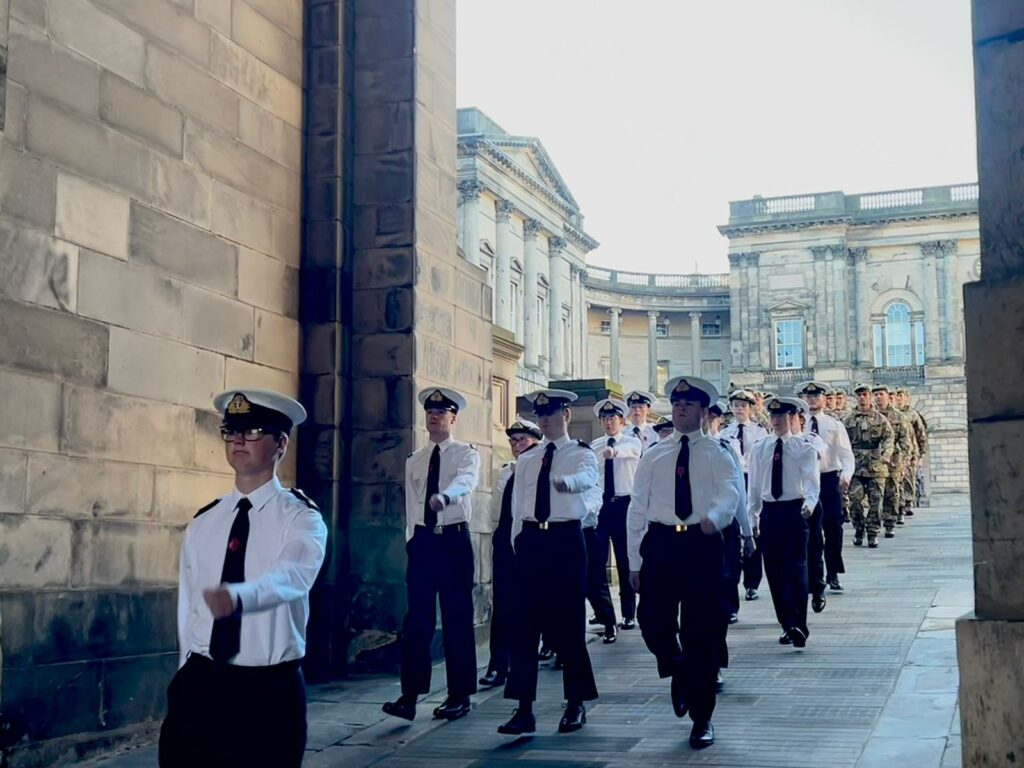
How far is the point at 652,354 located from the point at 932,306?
17438 millimetres

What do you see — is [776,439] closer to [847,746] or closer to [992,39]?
[847,746]

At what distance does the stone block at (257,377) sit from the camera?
29.3 feet

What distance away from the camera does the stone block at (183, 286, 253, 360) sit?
331 inches

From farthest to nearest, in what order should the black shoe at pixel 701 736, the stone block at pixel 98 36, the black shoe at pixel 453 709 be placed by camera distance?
the black shoe at pixel 453 709, the stone block at pixel 98 36, the black shoe at pixel 701 736

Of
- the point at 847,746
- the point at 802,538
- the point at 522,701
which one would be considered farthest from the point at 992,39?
the point at 802,538

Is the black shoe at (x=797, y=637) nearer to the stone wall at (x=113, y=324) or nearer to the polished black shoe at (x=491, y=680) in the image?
the polished black shoe at (x=491, y=680)

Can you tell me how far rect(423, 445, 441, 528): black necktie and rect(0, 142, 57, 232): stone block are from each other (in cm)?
297

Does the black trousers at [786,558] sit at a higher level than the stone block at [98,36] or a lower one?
lower

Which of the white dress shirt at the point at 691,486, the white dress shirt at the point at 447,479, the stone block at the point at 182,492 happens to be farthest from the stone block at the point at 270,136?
the white dress shirt at the point at 691,486

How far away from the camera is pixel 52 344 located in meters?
7.05

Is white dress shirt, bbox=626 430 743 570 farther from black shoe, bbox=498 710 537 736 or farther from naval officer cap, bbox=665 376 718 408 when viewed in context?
black shoe, bbox=498 710 537 736

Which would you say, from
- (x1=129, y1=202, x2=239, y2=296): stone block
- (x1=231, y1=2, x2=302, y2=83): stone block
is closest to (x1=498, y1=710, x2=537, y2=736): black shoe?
(x1=129, y1=202, x2=239, y2=296): stone block

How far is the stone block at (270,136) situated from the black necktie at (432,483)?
2831 mm

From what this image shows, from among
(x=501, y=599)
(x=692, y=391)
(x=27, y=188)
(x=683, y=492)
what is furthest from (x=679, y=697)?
(x=27, y=188)
